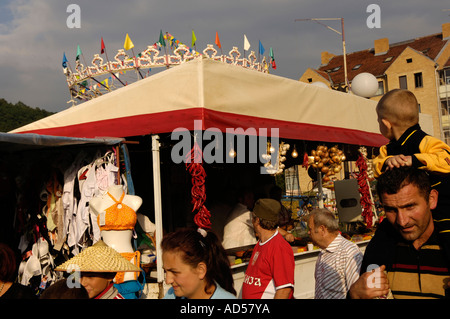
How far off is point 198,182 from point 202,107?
93 centimetres

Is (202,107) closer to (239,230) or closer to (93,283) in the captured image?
(239,230)

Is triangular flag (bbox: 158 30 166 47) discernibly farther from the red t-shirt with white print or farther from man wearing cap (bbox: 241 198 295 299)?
the red t-shirt with white print

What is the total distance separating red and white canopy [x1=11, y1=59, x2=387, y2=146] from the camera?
557 cm

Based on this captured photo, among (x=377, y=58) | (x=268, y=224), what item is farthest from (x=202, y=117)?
(x=377, y=58)

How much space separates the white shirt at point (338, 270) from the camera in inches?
147

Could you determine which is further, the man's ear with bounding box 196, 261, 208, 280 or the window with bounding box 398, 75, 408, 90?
the window with bounding box 398, 75, 408, 90

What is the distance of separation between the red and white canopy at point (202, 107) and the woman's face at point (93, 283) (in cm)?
260

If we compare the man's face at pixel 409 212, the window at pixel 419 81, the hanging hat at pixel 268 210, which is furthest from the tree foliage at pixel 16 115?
the man's face at pixel 409 212

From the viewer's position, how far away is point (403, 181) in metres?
1.76

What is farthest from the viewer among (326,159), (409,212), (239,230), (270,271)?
(326,159)

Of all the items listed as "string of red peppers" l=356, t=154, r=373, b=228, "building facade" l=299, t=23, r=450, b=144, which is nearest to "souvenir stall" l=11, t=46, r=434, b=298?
"string of red peppers" l=356, t=154, r=373, b=228

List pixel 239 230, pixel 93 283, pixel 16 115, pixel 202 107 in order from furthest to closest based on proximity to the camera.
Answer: pixel 16 115, pixel 239 230, pixel 202 107, pixel 93 283

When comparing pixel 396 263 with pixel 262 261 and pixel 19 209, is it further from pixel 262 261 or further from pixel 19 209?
pixel 19 209

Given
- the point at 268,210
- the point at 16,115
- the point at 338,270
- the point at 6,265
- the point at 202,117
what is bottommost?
the point at 338,270
